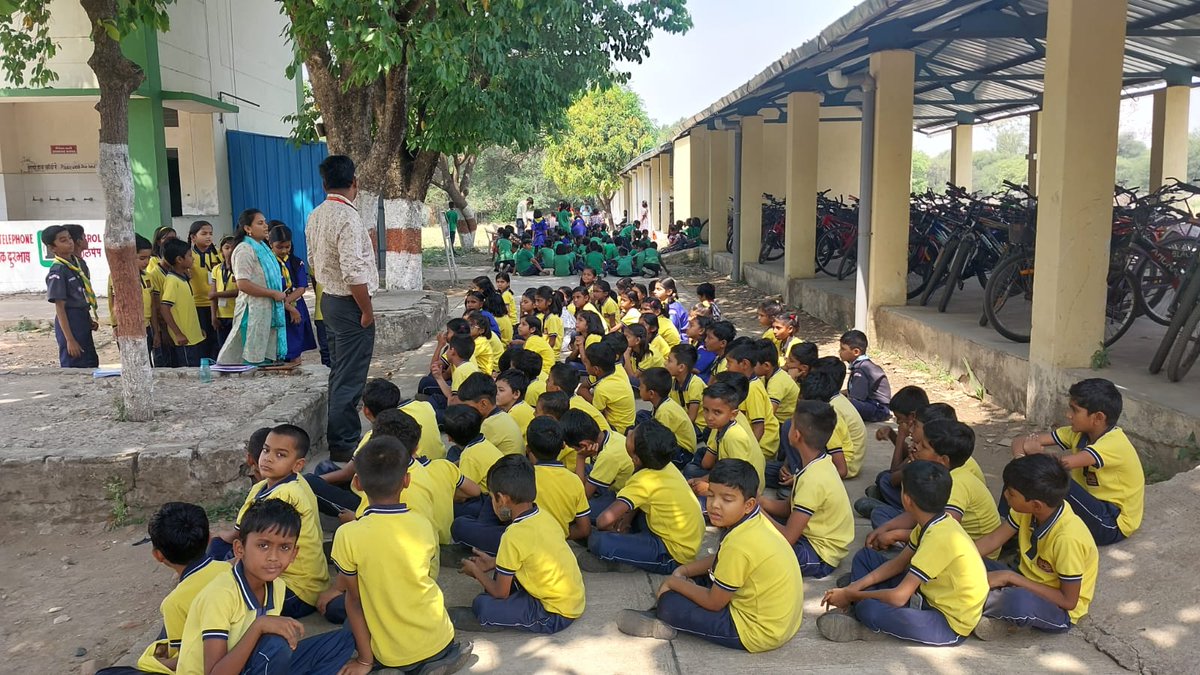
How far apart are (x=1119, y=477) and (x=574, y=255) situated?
13526 millimetres

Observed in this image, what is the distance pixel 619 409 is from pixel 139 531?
2490mm

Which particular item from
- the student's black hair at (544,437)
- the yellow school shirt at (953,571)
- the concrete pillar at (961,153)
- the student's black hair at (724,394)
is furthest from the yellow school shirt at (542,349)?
the concrete pillar at (961,153)

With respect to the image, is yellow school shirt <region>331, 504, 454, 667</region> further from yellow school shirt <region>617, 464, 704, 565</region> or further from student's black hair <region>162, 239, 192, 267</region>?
student's black hair <region>162, 239, 192, 267</region>

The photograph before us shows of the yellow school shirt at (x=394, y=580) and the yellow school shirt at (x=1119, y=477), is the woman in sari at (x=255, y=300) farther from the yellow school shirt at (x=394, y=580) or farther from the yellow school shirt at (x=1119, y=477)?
the yellow school shirt at (x=1119, y=477)

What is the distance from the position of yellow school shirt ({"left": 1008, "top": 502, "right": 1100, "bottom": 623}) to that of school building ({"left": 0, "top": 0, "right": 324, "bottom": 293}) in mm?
11292

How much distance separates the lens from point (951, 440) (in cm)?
367

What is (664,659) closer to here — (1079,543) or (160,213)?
(1079,543)

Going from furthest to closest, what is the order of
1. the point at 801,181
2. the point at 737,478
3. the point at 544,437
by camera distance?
1. the point at 801,181
2. the point at 544,437
3. the point at 737,478

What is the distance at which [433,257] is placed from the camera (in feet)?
69.6

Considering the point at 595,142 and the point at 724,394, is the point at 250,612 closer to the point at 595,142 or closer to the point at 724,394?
the point at 724,394

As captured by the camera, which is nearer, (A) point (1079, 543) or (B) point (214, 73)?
(A) point (1079, 543)

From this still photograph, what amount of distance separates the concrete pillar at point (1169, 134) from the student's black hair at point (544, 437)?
35.4 ft

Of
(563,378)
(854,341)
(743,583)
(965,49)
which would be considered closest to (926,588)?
(743,583)

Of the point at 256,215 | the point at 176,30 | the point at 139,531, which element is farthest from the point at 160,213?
the point at 139,531
